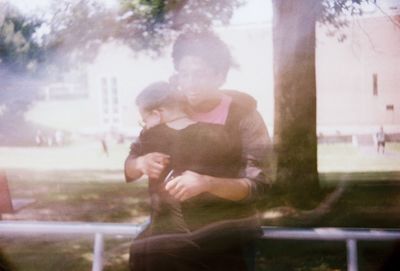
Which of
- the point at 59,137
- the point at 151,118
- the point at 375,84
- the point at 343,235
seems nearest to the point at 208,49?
the point at 151,118

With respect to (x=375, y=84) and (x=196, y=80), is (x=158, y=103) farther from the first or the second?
(x=375, y=84)

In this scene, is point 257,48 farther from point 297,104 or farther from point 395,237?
point 395,237

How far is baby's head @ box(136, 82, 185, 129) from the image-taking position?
1.65 m

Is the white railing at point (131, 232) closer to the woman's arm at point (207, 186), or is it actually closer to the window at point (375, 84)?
the woman's arm at point (207, 186)

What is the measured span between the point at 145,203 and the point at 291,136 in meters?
0.63

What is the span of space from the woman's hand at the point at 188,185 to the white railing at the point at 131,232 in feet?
0.82

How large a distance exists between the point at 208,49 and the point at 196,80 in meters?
0.12

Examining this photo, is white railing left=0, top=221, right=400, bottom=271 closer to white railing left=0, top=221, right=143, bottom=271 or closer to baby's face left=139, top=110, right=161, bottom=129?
white railing left=0, top=221, right=143, bottom=271

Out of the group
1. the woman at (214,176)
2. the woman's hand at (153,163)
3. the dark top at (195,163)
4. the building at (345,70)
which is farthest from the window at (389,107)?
the woman's hand at (153,163)

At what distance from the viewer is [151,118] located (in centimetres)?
167

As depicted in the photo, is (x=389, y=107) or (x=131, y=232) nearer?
(x=389, y=107)

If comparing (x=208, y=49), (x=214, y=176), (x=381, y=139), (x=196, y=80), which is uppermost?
(x=208, y=49)

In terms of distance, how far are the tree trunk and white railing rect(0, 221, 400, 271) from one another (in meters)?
0.19

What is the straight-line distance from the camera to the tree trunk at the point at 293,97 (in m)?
1.59
